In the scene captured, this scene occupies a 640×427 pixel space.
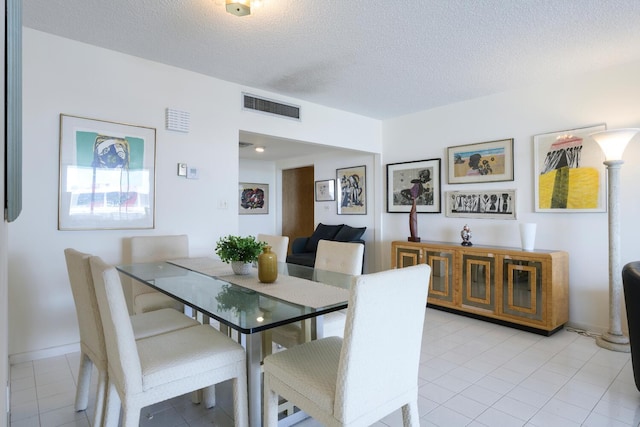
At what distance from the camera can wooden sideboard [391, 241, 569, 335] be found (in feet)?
10.3

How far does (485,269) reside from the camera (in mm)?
3498

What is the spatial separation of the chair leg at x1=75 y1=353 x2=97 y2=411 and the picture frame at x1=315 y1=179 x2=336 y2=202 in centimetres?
429

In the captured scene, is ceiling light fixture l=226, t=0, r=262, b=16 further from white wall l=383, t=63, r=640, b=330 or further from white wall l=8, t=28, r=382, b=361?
white wall l=383, t=63, r=640, b=330

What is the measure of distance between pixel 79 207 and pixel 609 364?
4.09 metres

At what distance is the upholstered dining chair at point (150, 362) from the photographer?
1343 mm

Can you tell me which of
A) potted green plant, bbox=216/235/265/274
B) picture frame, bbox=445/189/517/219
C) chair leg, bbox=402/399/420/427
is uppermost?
picture frame, bbox=445/189/517/219

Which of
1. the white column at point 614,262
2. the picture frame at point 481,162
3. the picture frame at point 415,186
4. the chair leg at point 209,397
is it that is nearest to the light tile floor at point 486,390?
the chair leg at point 209,397

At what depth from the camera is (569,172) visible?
11.0ft

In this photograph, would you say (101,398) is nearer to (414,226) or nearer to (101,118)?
(101,118)

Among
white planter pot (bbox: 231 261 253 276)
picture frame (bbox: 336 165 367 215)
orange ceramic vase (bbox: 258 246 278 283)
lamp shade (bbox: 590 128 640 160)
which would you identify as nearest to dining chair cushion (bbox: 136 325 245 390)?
orange ceramic vase (bbox: 258 246 278 283)

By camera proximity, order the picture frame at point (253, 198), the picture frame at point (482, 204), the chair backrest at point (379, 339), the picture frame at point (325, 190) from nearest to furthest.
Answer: the chair backrest at point (379, 339) → the picture frame at point (482, 204) → the picture frame at point (325, 190) → the picture frame at point (253, 198)

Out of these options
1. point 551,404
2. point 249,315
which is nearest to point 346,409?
point 249,315

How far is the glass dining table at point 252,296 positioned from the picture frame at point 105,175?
57cm

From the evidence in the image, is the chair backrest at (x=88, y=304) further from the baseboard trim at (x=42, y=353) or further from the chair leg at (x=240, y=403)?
the baseboard trim at (x=42, y=353)
